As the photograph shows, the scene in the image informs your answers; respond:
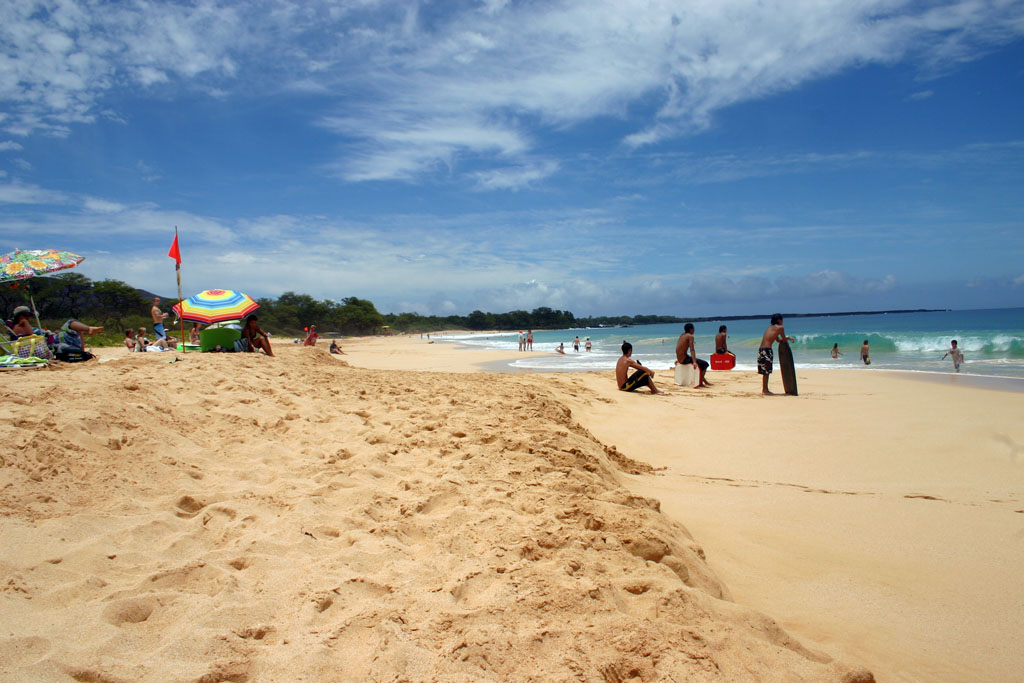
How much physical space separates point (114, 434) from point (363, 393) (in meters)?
3.34

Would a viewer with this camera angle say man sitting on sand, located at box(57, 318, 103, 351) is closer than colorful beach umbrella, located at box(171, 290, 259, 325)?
Yes

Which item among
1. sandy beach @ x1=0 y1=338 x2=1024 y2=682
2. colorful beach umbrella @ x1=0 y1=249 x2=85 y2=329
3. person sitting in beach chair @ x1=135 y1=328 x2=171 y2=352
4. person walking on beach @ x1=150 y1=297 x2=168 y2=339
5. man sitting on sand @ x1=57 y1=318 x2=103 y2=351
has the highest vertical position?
colorful beach umbrella @ x1=0 y1=249 x2=85 y2=329

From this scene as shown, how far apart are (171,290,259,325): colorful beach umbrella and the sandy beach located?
5.78 metres

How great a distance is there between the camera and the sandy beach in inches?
75.3

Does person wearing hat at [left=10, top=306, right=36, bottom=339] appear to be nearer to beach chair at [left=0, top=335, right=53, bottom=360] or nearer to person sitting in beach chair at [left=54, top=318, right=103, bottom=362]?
beach chair at [left=0, top=335, right=53, bottom=360]

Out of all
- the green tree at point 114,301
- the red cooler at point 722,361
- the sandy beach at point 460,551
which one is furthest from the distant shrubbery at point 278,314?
the red cooler at point 722,361

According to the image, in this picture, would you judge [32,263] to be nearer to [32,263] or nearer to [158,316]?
[32,263]

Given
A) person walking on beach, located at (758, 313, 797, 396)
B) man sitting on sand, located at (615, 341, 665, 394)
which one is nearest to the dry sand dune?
man sitting on sand, located at (615, 341, 665, 394)

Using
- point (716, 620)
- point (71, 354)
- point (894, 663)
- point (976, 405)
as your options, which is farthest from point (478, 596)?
point (976, 405)

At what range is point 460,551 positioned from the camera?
8.59ft

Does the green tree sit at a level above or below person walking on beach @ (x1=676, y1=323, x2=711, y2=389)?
above

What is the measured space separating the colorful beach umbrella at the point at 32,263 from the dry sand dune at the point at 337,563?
5.77 metres

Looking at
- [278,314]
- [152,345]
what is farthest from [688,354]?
[278,314]

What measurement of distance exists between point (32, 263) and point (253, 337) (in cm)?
382
